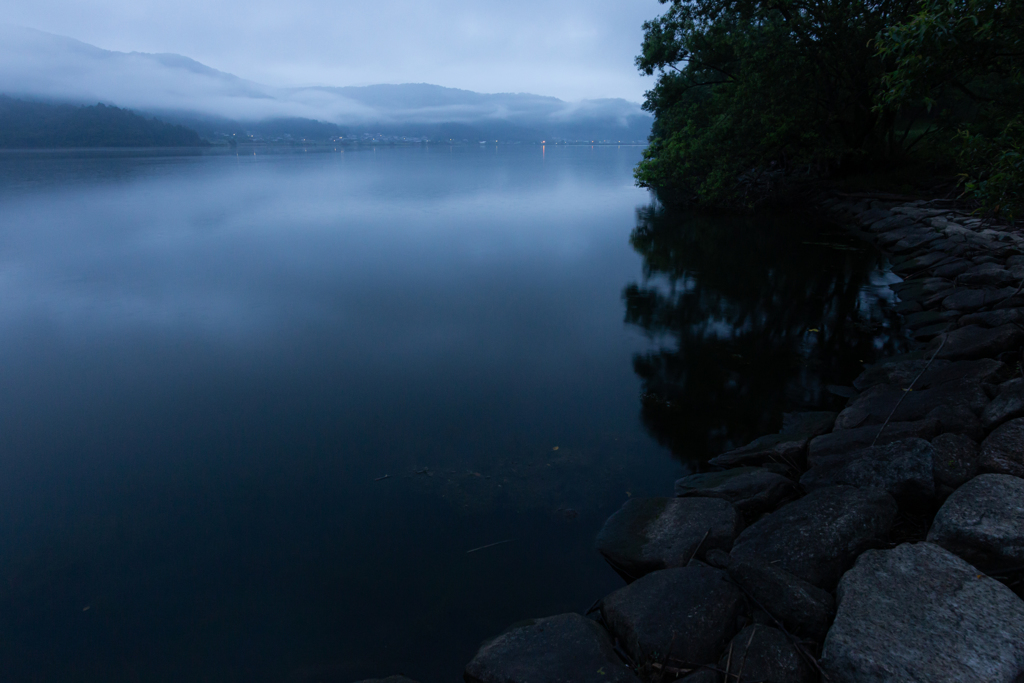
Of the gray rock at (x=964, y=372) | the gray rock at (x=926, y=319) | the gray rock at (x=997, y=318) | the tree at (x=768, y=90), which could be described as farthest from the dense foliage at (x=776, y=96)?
the gray rock at (x=964, y=372)

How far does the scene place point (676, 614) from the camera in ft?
15.5

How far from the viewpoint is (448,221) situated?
30922mm

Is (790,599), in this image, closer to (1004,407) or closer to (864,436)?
(864,436)

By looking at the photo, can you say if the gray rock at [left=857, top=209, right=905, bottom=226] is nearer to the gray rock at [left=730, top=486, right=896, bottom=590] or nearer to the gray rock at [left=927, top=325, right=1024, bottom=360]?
the gray rock at [left=927, top=325, right=1024, bottom=360]

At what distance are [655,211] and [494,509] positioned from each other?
1228 inches

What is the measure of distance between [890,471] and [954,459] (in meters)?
0.65

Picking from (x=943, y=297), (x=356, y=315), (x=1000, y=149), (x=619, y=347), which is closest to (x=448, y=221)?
(x=356, y=315)

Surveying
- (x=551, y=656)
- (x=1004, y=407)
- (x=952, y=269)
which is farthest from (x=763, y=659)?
(x=952, y=269)

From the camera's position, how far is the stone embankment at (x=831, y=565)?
4.05 metres

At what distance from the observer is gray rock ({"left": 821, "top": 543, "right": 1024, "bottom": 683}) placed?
12.3 ft

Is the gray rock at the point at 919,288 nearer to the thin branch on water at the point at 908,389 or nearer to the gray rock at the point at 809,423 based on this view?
the thin branch on water at the point at 908,389

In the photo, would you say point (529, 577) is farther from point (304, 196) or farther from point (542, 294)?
point (304, 196)

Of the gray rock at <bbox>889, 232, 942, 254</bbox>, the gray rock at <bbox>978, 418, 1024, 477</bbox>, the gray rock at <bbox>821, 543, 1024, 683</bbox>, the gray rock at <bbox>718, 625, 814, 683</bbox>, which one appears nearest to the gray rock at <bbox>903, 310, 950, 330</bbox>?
the gray rock at <bbox>978, 418, 1024, 477</bbox>

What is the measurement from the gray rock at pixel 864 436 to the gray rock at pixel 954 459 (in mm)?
418
